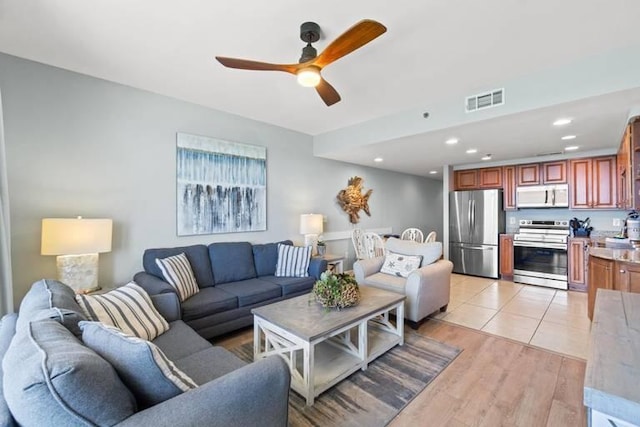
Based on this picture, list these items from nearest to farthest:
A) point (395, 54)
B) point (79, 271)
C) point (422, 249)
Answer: point (395, 54) < point (79, 271) < point (422, 249)

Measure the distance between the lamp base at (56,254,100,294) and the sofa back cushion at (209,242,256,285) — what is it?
1.12m

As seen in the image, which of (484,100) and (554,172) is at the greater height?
(484,100)

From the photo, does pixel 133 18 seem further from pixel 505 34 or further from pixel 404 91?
pixel 505 34

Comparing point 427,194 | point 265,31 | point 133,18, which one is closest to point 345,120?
point 265,31

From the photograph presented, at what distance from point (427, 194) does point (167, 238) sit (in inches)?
272

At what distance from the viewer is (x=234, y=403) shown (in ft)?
3.46

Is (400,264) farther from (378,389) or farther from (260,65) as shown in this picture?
(260,65)

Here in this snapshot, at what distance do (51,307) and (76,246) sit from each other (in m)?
1.26

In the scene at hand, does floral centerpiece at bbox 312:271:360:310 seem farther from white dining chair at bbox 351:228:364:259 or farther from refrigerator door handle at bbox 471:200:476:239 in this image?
refrigerator door handle at bbox 471:200:476:239

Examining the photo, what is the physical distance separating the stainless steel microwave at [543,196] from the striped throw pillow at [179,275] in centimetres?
550

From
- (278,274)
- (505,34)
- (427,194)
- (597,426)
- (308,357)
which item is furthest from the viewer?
(427,194)

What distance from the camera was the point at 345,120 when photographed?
404 cm

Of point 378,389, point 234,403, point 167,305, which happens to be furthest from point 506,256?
A: point 234,403

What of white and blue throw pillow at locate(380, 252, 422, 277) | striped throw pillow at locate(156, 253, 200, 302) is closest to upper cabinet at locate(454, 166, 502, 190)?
white and blue throw pillow at locate(380, 252, 422, 277)
